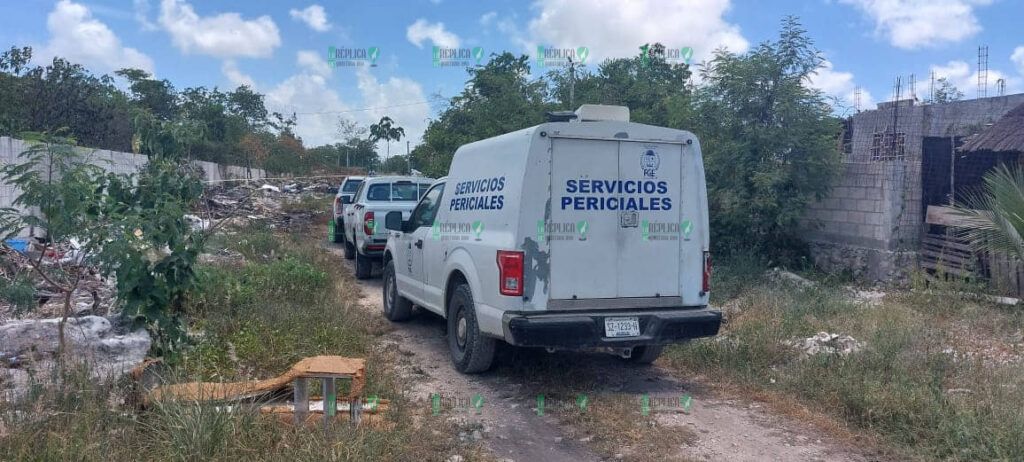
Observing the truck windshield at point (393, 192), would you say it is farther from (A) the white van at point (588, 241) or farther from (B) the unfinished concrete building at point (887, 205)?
(B) the unfinished concrete building at point (887, 205)

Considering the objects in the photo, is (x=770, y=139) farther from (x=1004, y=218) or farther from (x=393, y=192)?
(x=393, y=192)

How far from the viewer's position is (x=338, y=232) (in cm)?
1741

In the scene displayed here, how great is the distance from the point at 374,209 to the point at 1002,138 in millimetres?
9347

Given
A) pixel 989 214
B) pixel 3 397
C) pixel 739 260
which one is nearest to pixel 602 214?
pixel 3 397

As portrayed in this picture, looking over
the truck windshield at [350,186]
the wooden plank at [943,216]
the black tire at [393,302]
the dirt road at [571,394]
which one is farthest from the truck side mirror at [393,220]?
the truck windshield at [350,186]

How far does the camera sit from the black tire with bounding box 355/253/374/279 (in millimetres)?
12195

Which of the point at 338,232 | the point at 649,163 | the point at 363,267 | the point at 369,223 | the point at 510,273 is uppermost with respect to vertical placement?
the point at 649,163

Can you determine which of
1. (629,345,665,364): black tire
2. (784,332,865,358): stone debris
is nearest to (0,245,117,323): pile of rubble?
(629,345,665,364): black tire

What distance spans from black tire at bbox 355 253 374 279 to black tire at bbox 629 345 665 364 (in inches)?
251

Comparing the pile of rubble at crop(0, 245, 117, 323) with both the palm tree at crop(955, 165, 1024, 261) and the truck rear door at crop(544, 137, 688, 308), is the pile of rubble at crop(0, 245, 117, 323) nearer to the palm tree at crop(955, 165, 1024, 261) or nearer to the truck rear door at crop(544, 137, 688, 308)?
the truck rear door at crop(544, 137, 688, 308)

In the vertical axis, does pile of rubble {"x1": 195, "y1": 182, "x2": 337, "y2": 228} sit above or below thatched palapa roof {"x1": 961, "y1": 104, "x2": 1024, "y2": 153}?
below

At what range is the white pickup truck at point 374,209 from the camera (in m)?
11.4

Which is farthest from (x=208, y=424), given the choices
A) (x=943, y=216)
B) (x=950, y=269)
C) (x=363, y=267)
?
(x=943, y=216)

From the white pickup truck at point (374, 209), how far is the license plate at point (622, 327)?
6.07 m
